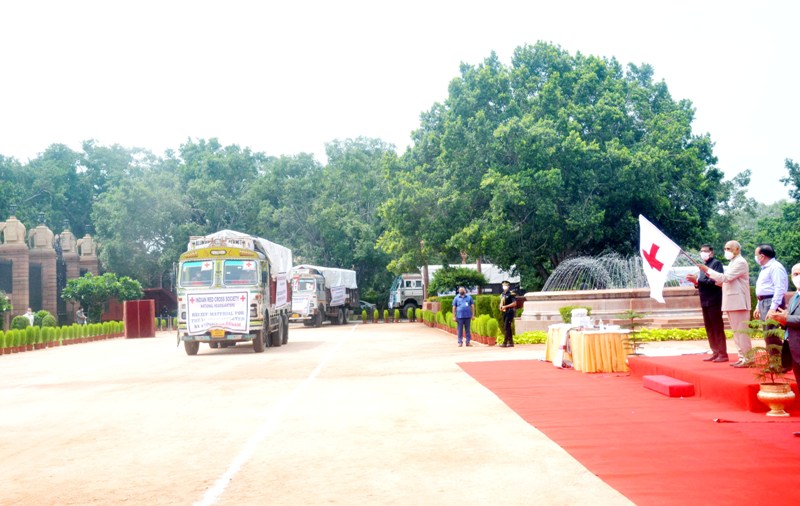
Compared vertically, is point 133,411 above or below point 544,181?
below

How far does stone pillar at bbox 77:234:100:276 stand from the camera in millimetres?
52594

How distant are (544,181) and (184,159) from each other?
4569 cm

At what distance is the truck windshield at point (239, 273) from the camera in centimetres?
2314

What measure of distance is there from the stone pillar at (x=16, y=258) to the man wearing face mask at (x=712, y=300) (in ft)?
123

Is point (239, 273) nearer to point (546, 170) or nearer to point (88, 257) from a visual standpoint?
point (546, 170)

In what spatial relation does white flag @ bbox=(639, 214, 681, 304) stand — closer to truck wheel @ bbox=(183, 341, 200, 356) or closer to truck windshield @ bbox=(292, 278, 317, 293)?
truck wheel @ bbox=(183, 341, 200, 356)

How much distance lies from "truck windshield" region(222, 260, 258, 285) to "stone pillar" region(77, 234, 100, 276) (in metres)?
32.6

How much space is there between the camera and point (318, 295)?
4475cm

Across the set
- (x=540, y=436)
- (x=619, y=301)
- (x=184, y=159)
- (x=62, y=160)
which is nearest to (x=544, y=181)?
(x=619, y=301)

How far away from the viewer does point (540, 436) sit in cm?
860

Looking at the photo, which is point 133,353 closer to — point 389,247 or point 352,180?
point 389,247

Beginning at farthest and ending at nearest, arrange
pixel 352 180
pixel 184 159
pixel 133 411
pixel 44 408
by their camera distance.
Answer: pixel 184 159 < pixel 352 180 < pixel 44 408 < pixel 133 411

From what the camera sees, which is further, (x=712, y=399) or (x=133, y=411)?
(x=133, y=411)

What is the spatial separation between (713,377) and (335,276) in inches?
1541
